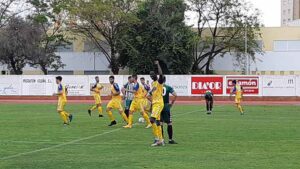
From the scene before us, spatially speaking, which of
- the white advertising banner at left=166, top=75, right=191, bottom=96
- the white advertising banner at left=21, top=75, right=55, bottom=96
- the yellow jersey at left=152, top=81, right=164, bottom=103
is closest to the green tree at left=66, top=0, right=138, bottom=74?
the white advertising banner at left=21, top=75, right=55, bottom=96

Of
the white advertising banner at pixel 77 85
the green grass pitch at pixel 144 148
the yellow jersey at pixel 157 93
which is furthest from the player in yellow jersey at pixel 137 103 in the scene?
the white advertising banner at pixel 77 85

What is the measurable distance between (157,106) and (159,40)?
50374mm

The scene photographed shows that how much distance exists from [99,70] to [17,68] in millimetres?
10356

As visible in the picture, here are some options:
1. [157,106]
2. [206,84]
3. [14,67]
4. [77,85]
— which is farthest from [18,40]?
[157,106]

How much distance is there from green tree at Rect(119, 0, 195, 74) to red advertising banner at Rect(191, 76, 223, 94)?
13.3 meters

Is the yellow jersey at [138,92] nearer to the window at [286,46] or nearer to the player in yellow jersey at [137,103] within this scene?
the player in yellow jersey at [137,103]

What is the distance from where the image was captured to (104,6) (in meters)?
64.0

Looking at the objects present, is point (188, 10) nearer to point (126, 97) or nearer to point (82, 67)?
point (82, 67)

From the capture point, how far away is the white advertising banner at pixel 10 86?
5475 centimetres

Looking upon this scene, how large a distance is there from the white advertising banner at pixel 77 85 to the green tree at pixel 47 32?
15355mm

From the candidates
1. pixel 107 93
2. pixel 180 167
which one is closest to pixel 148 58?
pixel 107 93

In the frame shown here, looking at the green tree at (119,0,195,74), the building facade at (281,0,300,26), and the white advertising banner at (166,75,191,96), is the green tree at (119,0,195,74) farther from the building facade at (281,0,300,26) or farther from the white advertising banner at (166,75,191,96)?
the building facade at (281,0,300,26)

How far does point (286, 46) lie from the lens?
244 ft

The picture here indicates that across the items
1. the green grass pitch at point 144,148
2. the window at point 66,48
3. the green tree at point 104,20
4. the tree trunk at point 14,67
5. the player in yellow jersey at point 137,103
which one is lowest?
the green grass pitch at point 144,148
